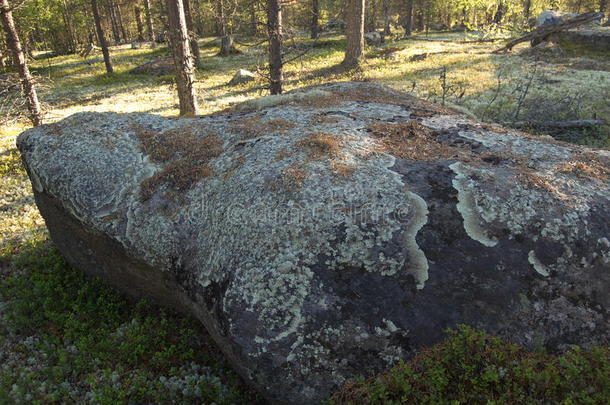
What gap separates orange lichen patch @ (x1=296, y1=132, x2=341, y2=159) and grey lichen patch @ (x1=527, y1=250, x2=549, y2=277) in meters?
3.06

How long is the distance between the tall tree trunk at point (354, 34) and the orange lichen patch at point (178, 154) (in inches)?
957

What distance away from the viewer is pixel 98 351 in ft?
20.7

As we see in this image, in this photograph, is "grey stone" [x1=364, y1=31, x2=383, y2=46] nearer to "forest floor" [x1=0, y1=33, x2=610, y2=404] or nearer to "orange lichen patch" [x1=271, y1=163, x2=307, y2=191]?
"forest floor" [x1=0, y1=33, x2=610, y2=404]

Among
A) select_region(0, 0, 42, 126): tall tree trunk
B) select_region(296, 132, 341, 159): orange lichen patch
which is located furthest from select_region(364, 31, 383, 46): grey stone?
select_region(296, 132, 341, 159): orange lichen patch

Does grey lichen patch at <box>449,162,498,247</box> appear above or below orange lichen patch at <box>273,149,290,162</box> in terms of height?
below

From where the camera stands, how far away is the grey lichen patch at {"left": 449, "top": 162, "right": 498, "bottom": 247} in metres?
5.00

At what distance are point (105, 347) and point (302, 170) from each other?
14.1ft

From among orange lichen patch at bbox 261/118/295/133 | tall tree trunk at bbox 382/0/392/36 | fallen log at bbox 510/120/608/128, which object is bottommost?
fallen log at bbox 510/120/608/128

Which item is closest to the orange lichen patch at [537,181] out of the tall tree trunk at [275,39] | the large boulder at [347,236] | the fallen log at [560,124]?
the large boulder at [347,236]

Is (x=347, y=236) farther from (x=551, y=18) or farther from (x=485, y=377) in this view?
(x=551, y=18)

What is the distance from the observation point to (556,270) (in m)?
4.72

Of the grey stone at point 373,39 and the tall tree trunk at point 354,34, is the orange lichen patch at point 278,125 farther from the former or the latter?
the grey stone at point 373,39

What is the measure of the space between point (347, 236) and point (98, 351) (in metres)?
4.52

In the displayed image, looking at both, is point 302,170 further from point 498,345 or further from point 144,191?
point 498,345
